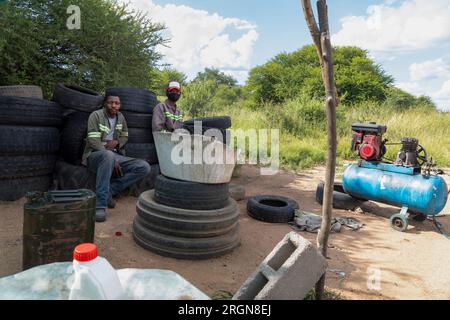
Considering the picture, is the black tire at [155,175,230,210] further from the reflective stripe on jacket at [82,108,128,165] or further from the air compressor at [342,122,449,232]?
the air compressor at [342,122,449,232]

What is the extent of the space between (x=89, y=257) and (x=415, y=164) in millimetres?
5242

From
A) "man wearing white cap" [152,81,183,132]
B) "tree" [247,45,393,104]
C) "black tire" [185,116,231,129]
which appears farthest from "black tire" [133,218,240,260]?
"tree" [247,45,393,104]

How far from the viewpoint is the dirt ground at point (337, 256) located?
319cm

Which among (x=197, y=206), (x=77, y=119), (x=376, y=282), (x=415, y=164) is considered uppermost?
(x=77, y=119)

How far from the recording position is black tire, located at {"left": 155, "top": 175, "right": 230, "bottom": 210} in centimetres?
372

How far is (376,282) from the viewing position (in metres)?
3.32

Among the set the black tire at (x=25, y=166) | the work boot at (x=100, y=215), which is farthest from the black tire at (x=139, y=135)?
the work boot at (x=100, y=215)

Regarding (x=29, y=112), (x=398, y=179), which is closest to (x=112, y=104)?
(x=29, y=112)

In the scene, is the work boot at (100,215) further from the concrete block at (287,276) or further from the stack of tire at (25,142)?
the concrete block at (287,276)

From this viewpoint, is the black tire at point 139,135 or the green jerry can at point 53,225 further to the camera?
the black tire at point 139,135

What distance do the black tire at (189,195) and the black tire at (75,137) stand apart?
1972 mm

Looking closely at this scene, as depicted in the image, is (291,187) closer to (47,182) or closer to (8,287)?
(47,182)

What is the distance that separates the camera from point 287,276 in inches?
91.2
